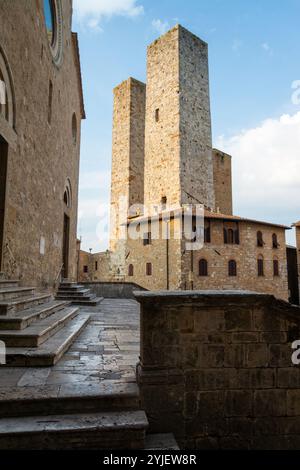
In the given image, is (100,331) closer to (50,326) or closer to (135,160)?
(50,326)

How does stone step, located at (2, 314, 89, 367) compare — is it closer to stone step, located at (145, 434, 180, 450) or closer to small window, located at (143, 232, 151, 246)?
stone step, located at (145, 434, 180, 450)

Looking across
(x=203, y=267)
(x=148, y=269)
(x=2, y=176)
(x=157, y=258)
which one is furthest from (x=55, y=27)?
(x=148, y=269)

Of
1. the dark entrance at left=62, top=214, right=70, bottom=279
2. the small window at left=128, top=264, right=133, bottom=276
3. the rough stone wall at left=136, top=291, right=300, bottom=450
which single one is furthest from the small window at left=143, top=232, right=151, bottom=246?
the rough stone wall at left=136, top=291, right=300, bottom=450

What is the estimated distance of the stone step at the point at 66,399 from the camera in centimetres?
254

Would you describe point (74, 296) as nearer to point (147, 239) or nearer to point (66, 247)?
point (66, 247)

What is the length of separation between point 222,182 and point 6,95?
29.6 m

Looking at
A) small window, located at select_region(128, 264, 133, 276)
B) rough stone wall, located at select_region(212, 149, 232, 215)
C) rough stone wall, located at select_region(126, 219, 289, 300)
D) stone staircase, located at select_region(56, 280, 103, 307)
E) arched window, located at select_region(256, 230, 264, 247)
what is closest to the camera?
stone staircase, located at select_region(56, 280, 103, 307)

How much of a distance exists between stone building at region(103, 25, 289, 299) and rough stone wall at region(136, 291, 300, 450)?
1907 cm

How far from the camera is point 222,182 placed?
33500 mm

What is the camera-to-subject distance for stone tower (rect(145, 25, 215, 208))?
936 inches

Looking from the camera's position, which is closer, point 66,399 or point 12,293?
point 66,399

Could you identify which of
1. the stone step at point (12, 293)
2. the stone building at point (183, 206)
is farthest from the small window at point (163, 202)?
the stone step at point (12, 293)
